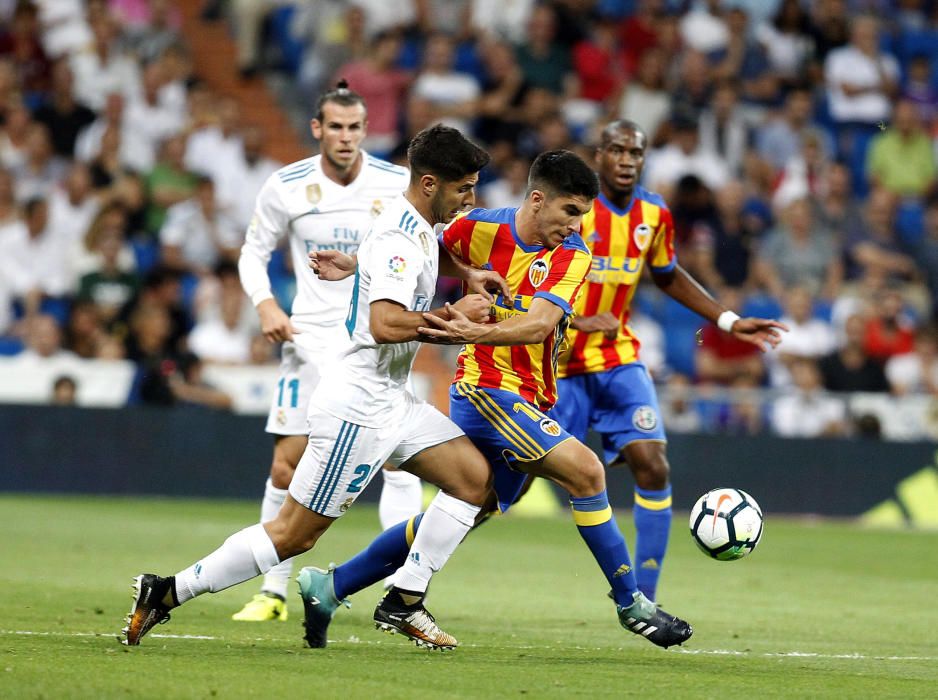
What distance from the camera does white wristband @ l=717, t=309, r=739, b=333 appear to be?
8.52 m

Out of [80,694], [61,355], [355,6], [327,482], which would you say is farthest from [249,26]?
[80,694]

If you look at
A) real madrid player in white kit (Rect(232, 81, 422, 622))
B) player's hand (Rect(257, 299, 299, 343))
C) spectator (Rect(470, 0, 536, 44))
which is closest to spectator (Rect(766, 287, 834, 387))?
spectator (Rect(470, 0, 536, 44))

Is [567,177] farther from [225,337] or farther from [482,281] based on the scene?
[225,337]

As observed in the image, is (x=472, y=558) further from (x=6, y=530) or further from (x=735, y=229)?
(x=735, y=229)

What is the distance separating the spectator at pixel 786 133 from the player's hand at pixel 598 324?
11476 mm

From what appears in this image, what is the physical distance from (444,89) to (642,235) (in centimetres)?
1026

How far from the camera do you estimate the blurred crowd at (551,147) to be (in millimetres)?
16312

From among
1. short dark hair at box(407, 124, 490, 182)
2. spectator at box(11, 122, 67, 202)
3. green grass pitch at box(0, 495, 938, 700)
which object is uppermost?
spectator at box(11, 122, 67, 202)

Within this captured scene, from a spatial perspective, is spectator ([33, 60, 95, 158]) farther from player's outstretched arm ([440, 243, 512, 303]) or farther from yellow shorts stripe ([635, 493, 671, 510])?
player's outstretched arm ([440, 243, 512, 303])

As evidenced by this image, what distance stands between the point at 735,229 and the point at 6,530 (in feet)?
30.2

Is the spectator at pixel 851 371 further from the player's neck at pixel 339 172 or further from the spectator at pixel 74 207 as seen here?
the player's neck at pixel 339 172

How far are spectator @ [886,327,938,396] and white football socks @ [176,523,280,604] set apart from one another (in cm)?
1127

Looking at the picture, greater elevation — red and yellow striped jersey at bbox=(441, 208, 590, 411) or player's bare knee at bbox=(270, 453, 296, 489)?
red and yellow striped jersey at bbox=(441, 208, 590, 411)

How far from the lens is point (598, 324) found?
8.62 metres
